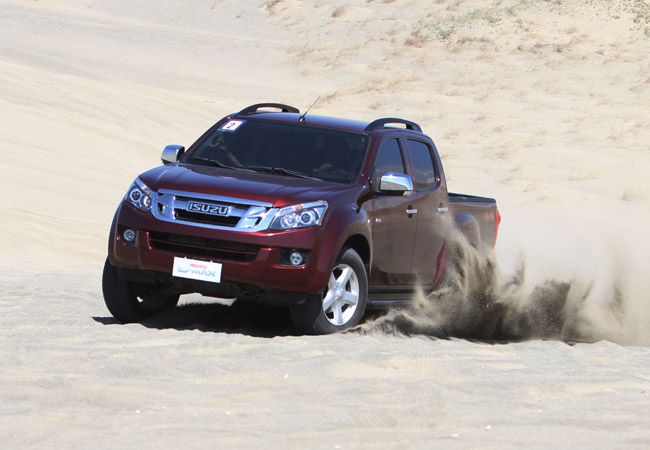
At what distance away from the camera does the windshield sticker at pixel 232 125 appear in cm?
896

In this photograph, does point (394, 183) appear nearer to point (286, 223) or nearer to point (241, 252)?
point (286, 223)

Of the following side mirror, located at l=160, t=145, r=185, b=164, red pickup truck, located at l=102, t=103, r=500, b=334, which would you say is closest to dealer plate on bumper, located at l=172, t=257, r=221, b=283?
red pickup truck, located at l=102, t=103, r=500, b=334

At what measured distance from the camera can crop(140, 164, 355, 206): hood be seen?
7719 mm

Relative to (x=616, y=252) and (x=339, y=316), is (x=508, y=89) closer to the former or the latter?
(x=616, y=252)

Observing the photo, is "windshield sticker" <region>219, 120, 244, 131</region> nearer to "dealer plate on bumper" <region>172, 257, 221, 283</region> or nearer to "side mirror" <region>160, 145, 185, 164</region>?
"side mirror" <region>160, 145, 185, 164</region>

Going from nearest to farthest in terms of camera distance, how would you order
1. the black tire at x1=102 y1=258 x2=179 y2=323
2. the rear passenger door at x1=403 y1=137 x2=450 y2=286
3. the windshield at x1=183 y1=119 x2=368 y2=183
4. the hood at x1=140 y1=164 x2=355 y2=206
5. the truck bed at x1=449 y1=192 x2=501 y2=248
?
the hood at x1=140 y1=164 x2=355 y2=206, the black tire at x1=102 y1=258 x2=179 y2=323, the windshield at x1=183 y1=119 x2=368 y2=183, the rear passenger door at x1=403 y1=137 x2=450 y2=286, the truck bed at x1=449 y1=192 x2=501 y2=248

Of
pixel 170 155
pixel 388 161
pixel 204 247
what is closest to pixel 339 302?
pixel 204 247

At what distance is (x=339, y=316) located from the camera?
8102 millimetres

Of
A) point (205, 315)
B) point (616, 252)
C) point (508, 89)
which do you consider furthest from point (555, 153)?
point (205, 315)

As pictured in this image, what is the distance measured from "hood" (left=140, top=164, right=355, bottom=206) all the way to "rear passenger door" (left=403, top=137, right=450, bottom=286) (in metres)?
1.17

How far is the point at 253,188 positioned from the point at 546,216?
1264 cm

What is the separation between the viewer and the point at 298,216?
7.66 metres

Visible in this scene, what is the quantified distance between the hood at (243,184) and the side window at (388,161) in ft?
1.60

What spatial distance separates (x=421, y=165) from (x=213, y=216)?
251 cm
